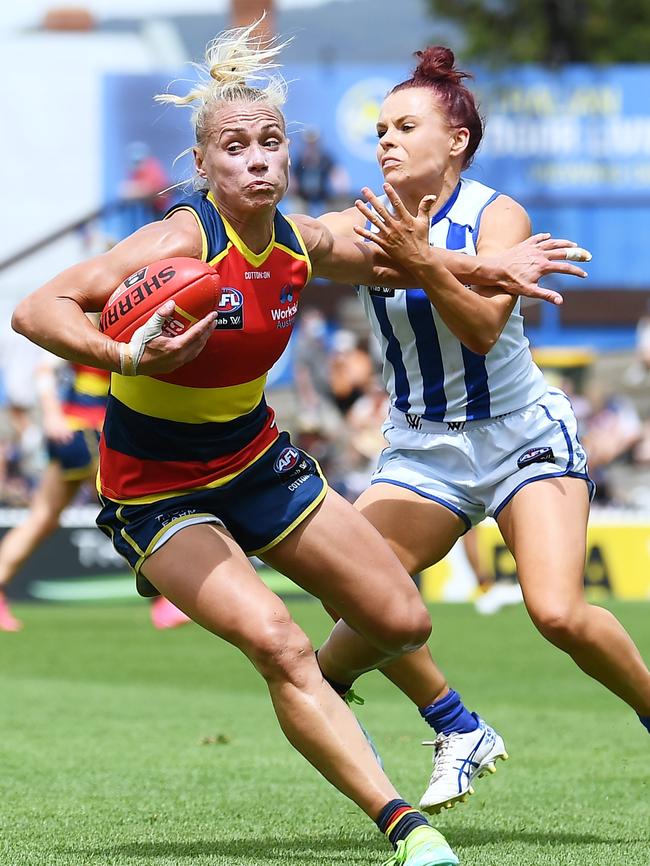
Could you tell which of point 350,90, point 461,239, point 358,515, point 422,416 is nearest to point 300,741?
point 358,515

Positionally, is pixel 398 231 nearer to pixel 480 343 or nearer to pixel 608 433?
pixel 480 343

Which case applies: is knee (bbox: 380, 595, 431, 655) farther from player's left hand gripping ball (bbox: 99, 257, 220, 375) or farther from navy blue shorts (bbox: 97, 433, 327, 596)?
player's left hand gripping ball (bbox: 99, 257, 220, 375)

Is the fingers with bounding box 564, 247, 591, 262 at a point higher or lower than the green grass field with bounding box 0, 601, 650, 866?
higher

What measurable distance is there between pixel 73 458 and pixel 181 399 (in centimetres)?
610

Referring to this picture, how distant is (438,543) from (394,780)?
116cm

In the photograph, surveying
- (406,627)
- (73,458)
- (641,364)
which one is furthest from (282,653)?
(641,364)

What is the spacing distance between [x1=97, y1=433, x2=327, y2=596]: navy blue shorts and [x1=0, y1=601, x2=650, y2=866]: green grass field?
0.94 m

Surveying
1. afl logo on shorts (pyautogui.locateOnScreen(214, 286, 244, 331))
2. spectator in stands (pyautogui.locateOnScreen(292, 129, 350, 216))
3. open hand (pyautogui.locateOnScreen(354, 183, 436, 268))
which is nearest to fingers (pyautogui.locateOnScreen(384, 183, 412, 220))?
open hand (pyautogui.locateOnScreen(354, 183, 436, 268))

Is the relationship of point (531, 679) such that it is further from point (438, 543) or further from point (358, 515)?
point (358, 515)

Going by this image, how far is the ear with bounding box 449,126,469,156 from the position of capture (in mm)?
5285

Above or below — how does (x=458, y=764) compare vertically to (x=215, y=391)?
below

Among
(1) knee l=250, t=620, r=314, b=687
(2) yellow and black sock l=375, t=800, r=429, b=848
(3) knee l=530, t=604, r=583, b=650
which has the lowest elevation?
(2) yellow and black sock l=375, t=800, r=429, b=848

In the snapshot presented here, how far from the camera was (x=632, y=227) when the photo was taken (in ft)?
80.9

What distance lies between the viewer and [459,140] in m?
5.31
